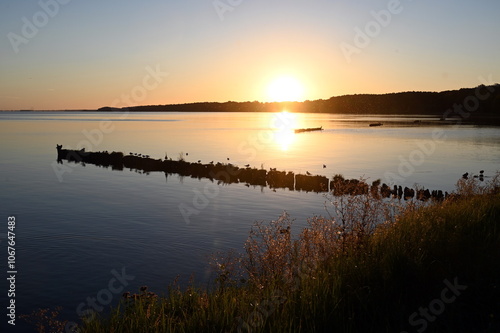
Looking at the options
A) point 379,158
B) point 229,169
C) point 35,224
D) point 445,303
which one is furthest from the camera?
point 379,158

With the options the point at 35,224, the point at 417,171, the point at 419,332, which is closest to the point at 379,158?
the point at 417,171

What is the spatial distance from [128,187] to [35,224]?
12.4 m

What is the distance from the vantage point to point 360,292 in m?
7.92

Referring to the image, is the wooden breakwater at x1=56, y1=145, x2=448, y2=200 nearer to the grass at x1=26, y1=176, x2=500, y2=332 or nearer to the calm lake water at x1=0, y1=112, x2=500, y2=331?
the calm lake water at x1=0, y1=112, x2=500, y2=331

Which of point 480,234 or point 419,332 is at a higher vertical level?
point 480,234

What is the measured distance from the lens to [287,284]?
28.4ft

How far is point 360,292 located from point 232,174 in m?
33.6

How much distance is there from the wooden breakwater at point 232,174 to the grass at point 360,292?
19.3 metres

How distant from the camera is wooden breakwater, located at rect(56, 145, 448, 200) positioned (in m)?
31.6

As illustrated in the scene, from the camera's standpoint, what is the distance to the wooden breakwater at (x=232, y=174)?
31.6 metres

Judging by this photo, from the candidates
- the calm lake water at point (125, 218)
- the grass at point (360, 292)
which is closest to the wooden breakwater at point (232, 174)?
the calm lake water at point (125, 218)

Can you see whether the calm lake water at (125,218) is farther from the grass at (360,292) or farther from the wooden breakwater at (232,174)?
the grass at (360,292)

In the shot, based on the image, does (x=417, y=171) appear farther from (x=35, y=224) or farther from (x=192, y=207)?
(x=35, y=224)

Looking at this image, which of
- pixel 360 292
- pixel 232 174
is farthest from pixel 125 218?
pixel 360 292
